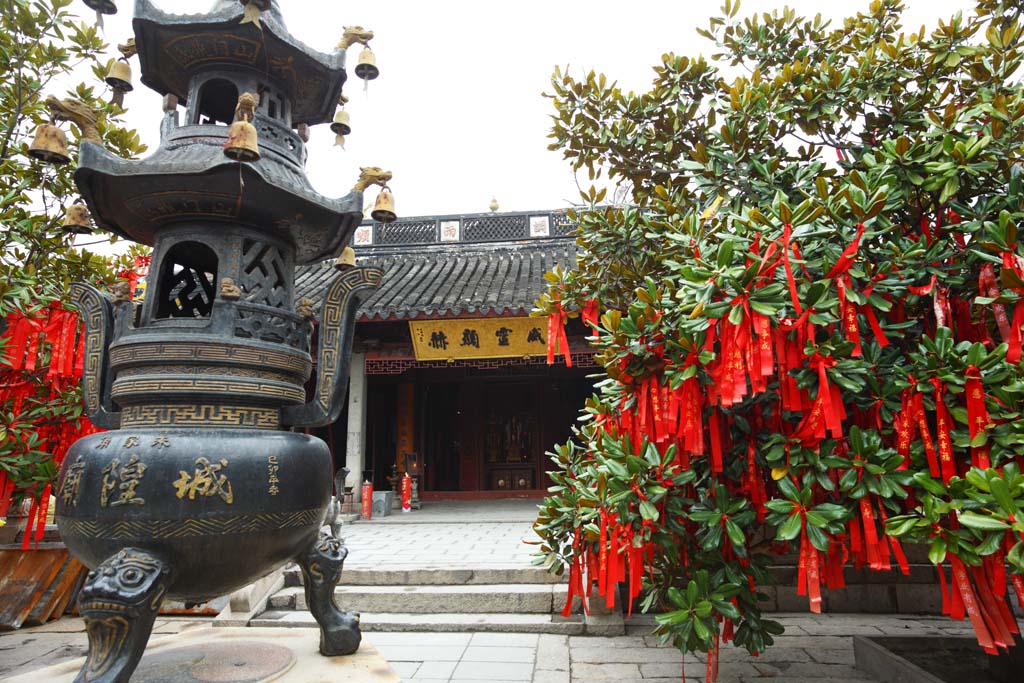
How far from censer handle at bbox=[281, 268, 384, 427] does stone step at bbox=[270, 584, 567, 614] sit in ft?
8.87

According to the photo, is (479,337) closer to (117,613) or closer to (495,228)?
(495,228)

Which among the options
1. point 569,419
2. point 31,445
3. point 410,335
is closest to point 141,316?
point 31,445

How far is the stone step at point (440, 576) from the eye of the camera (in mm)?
5219

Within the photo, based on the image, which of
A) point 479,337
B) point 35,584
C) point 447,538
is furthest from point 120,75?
point 479,337

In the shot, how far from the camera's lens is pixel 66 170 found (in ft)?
14.2

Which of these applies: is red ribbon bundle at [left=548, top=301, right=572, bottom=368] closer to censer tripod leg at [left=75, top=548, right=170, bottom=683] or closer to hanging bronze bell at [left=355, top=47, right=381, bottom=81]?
hanging bronze bell at [left=355, top=47, right=381, bottom=81]

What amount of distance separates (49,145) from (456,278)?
8528 millimetres

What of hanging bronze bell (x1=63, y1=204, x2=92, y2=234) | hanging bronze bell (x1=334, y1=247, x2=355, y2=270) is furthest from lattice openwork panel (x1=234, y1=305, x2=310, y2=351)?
hanging bronze bell (x1=63, y1=204, x2=92, y2=234)

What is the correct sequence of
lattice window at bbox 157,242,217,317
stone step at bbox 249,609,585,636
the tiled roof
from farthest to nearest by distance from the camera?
the tiled roof < stone step at bbox 249,609,585,636 < lattice window at bbox 157,242,217,317

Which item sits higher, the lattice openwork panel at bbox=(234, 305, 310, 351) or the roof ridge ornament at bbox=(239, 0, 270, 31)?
the roof ridge ornament at bbox=(239, 0, 270, 31)

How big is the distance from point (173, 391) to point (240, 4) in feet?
6.26

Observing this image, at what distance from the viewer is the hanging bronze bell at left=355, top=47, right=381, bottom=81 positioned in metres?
3.13

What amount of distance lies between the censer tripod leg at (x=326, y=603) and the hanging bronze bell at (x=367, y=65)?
2.50 metres

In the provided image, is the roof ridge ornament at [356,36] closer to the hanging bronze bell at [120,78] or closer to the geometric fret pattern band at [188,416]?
the hanging bronze bell at [120,78]
